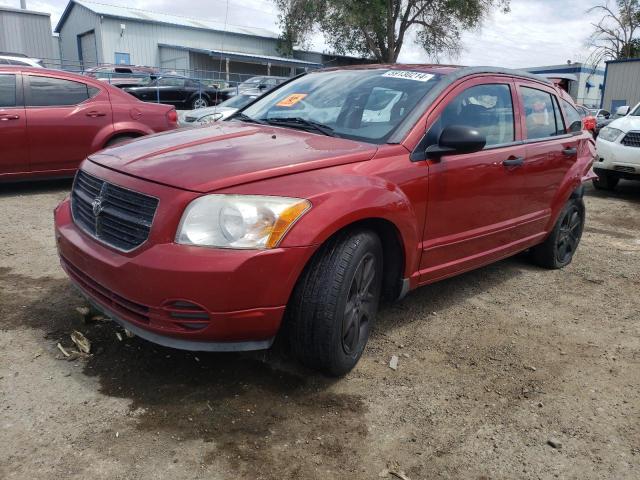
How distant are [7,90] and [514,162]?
18.8 feet

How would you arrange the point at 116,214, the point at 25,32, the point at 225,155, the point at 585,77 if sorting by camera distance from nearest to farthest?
the point at 116,214, the point at 225,155, the point at 25,32, the point at 585,77

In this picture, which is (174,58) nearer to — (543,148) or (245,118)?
(245,118)

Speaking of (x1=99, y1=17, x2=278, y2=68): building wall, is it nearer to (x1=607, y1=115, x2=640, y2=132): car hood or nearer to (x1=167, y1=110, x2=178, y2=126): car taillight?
(x1=167, y1=110, x2=178, y2=126): car taillight

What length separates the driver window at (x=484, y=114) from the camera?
341cm

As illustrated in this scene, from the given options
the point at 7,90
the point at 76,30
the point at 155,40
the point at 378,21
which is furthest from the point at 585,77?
the point at 7,90

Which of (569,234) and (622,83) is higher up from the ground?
(622,83)

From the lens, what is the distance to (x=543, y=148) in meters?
4.24

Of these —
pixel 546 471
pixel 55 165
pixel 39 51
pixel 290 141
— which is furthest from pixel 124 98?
pixel 39 51

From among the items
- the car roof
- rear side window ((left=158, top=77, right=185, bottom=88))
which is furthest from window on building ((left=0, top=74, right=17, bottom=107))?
rear side window ((left=158, top=77, right=185, bottom=88))

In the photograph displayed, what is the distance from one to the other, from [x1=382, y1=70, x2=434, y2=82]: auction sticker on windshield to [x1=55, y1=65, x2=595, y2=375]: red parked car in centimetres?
1

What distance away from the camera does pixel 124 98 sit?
7.32 metres

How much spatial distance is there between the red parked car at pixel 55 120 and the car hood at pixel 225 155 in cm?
401

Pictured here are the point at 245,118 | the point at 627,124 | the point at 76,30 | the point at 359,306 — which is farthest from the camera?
the point at 76,30

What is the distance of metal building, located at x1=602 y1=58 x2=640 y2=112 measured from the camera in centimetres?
2355
